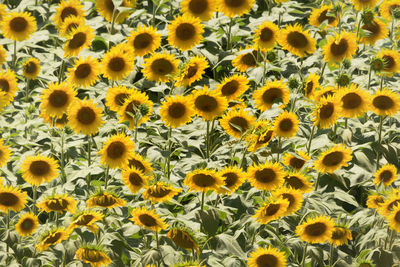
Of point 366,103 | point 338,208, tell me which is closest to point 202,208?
point 338,208

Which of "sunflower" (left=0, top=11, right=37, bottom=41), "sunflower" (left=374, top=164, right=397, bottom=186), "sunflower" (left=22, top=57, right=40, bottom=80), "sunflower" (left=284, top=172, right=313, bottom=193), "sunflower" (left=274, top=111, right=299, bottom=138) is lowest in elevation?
"sunflower" (left=22, top=57, right=40, bottom=80)

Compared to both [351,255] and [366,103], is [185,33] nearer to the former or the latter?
[366,103]

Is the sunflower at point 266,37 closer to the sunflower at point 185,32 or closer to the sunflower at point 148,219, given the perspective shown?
the sunflower at point 185,32

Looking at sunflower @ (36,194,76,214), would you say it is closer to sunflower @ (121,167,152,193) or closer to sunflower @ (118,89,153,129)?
sunflower @ (121,167,152,193)

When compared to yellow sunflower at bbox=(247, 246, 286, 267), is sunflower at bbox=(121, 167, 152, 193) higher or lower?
higher

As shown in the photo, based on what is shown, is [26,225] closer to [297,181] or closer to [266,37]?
[297,181]

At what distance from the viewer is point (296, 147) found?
16.0 feet

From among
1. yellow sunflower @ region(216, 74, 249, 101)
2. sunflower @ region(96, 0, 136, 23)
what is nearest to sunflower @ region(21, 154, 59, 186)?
yellow sunflower @ region(216, 74, 249, 101)

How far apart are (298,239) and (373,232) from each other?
488 millimetres

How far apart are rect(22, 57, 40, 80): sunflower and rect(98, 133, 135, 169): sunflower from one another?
176 cm

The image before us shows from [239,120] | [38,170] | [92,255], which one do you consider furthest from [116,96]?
[92,255]

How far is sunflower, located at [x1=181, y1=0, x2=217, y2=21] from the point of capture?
5512mm

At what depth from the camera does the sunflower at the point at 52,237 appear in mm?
3814

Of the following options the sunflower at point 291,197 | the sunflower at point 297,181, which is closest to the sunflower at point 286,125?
the sunflower at point 297,181
